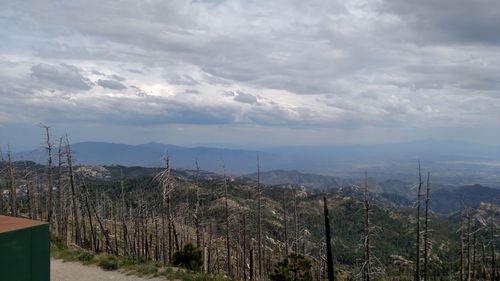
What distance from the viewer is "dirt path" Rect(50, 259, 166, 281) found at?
23.5m

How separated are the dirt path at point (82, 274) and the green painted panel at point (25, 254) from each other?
7445 millimetres

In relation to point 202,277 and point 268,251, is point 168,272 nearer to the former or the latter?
point 202,277

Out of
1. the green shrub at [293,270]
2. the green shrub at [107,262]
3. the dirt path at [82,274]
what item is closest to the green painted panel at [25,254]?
the dirt path at [82,274]

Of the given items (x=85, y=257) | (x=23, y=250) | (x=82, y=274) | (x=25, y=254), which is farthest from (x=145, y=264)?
(x=23, y=250)

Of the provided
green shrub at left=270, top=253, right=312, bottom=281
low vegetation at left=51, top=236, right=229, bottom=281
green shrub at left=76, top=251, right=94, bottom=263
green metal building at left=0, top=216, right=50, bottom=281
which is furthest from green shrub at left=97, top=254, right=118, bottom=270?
green shrub at left=270, top=253, right=312, bottom=281

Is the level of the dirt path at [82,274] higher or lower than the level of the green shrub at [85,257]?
lower

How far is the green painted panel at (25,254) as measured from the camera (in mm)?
14766

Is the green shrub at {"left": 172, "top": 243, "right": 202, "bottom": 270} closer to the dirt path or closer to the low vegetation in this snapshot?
the low vegetation

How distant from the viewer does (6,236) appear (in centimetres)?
1480

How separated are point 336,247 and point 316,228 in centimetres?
1267

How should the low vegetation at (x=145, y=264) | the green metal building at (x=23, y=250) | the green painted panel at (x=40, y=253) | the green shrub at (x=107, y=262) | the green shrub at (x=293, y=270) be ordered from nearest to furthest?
1. the green metal building at (x=23, y=250)
2. the green painted panel at (x=40, y=253)
3. the low vegetation at (x=145, y=264)
4. the green shrub at (x=293, y=270)
5. the green shrub at (x=107, y=262)

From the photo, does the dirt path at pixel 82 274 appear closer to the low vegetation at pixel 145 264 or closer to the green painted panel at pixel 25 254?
the low vegetation at pixel 145 264

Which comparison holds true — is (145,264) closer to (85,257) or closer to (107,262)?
(107,262)

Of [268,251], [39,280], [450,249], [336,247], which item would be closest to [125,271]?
[39,280]
